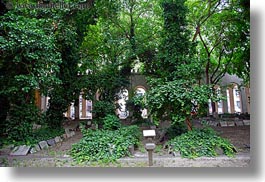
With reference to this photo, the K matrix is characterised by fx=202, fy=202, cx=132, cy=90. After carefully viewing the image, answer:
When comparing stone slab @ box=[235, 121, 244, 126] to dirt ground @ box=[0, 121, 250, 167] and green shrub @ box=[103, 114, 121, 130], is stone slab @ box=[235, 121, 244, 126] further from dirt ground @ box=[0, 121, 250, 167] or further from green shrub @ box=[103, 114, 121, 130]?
green shrub @ box=[103, 114, 121, 130]

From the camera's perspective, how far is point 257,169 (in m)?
2.36

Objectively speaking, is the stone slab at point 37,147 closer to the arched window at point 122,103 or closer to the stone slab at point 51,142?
the stone slab at point 51,142

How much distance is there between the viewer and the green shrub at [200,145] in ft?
9.12

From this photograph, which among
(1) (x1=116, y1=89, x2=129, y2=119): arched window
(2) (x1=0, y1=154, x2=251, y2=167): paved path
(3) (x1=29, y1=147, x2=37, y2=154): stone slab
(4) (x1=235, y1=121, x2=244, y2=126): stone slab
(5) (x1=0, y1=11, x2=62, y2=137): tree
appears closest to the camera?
(2) (x1=0, y1=154, x2=251, y2=167): paved path

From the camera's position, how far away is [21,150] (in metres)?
3.08

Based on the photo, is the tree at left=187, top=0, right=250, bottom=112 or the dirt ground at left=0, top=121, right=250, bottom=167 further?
the tree at left=187, top=0, right=250, bottom=112

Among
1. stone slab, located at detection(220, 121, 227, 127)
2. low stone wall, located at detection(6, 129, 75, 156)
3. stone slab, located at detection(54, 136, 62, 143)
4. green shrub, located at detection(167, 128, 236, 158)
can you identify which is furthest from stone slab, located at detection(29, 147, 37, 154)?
stone slab, located at detection(220, 121, 227, 127)

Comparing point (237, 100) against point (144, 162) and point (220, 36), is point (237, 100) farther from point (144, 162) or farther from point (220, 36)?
point (144, 162)

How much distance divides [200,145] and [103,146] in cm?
138

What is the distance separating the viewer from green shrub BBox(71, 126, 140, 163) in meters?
2.75

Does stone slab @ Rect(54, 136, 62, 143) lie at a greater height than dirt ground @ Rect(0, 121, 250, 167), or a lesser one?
greater

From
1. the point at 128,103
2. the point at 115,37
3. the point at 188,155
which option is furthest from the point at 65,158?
the point at 115,37

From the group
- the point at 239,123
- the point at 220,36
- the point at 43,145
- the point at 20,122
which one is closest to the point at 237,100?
the point at 239,123

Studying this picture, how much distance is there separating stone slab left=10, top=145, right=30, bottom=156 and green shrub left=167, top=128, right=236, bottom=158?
223 cm
